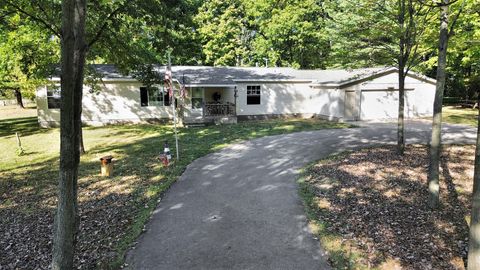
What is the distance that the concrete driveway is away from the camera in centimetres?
578

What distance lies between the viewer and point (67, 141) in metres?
4.95

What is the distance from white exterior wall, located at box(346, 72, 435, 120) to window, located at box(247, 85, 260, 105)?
6.27m

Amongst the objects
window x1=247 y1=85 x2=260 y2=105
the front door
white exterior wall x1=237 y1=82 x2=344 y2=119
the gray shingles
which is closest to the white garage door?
the gray shingles

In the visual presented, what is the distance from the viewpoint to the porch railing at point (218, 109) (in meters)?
22.8

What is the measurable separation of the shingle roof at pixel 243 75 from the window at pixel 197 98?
0.89m

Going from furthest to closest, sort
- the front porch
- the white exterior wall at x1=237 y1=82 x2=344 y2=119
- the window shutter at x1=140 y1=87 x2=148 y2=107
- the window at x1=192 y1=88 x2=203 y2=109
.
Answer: the white exterior wall at x1=237 y1=82 x2=344 y2=119 < the window at x1=192 y1=88 x2=203 y2=109 < the window shutter at x1=140 y1=87 x2=148 y2=107 < the front porch

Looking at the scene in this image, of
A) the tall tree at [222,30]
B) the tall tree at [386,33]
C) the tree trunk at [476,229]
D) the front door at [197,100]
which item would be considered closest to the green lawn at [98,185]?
the front door at [197,100]

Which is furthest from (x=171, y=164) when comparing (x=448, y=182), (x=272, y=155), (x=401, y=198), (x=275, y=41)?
(x=275, y=41)

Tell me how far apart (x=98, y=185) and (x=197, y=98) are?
45.7 feet

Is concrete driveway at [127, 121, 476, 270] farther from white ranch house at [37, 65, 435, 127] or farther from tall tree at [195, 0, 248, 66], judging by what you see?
tall tree at [195, 0, 248, 66]

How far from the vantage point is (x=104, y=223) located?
7.54 metres

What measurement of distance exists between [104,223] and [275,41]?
30.3 meters

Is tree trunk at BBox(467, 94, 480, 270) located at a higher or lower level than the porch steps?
lower

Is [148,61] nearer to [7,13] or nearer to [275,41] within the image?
[7,13]
